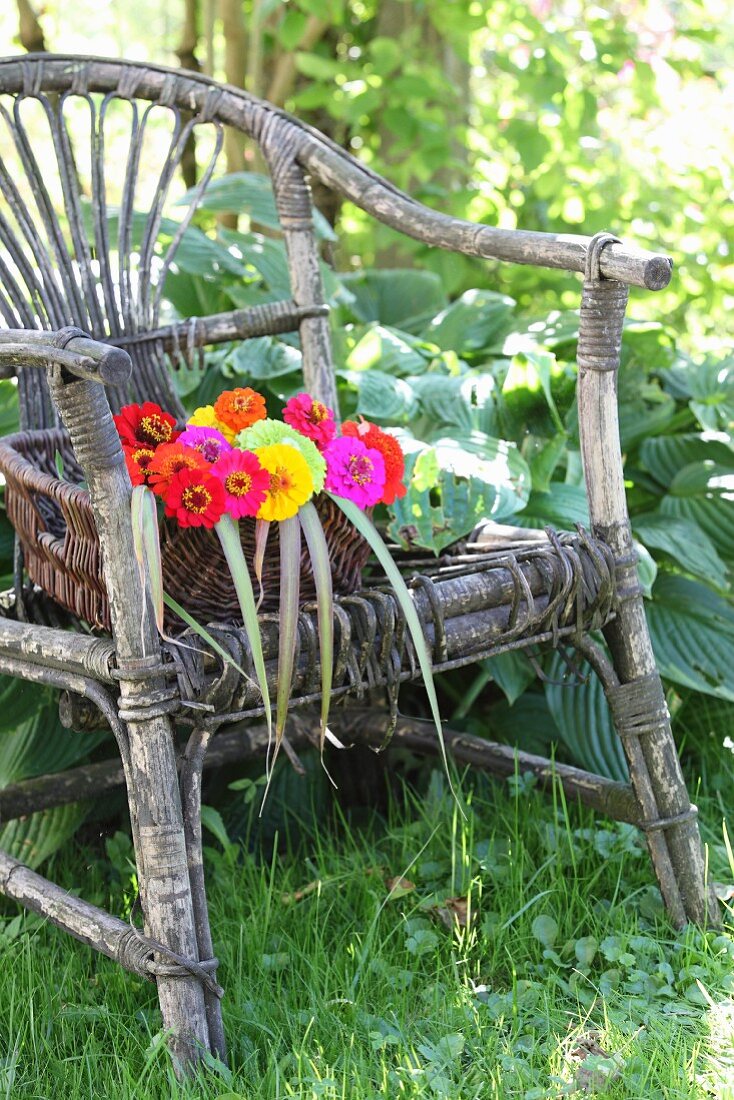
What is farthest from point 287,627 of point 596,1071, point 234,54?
point 234,54

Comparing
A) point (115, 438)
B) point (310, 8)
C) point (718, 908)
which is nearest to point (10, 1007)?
point (115, 438)

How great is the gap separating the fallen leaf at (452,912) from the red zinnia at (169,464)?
63 cm

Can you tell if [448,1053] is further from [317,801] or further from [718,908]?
[317,801]

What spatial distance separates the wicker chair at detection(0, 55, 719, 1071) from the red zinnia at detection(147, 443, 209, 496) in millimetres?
68

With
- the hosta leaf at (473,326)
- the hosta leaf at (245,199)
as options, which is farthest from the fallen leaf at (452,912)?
the hosta leaf at (245,199)

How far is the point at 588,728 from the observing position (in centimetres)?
169

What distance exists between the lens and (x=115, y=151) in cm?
613

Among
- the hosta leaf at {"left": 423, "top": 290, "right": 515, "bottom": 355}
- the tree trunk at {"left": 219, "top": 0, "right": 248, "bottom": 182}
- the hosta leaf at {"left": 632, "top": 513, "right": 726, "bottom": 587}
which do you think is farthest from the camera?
the tree trunk at {"left": 219, "top": 0, "right": 248, "bottom": 182}

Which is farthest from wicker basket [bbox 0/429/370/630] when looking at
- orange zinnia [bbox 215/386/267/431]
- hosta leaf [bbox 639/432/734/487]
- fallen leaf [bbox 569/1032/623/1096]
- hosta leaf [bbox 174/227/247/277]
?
hosta leaf [bbox 639/432/734/487]

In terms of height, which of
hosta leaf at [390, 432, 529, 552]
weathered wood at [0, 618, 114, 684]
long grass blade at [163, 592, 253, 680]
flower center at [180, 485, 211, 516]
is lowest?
weathered wood at [0, 618, 114, 684]

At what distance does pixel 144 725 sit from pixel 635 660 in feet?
1.98

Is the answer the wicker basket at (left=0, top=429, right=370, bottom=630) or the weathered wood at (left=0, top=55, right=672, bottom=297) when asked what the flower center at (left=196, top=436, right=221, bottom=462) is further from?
the weathered wood at (left=0, top=55, right=672, bottom=297)

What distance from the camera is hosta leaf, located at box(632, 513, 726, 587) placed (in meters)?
1.79

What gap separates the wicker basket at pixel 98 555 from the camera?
43.2 inches
